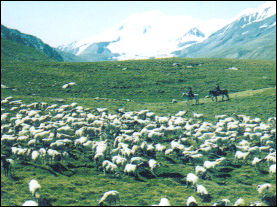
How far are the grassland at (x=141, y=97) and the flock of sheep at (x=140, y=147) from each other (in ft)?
2.22

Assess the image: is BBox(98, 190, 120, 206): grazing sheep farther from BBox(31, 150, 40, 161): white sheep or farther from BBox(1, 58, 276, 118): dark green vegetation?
BBox(1, 58, 276, 118): dark green vegetation

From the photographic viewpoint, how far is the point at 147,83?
5966 cm

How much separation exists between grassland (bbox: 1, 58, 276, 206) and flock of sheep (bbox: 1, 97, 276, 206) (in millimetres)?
677

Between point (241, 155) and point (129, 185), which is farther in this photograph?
point (241, 155)

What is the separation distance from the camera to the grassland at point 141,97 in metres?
14.8

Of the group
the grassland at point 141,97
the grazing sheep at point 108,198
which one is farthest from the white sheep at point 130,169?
the grazing sheep at point 108,198

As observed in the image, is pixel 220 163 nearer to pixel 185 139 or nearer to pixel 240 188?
pixel 240 188

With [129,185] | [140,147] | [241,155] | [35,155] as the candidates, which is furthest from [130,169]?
Result: [241,155]

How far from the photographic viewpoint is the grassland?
1479 cm

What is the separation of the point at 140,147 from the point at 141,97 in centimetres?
3177

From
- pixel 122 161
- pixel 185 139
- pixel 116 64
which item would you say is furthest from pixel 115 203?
pixel 116 64

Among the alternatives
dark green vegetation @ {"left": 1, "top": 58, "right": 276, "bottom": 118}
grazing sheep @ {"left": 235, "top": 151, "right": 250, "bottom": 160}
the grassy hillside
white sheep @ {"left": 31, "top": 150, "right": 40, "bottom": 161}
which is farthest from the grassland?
the grassy hillside

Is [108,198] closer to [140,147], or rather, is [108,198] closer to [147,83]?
[140,147]

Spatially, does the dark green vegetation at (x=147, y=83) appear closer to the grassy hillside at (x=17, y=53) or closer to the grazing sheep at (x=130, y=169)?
the grazing sheep at (x=130, y=169)
